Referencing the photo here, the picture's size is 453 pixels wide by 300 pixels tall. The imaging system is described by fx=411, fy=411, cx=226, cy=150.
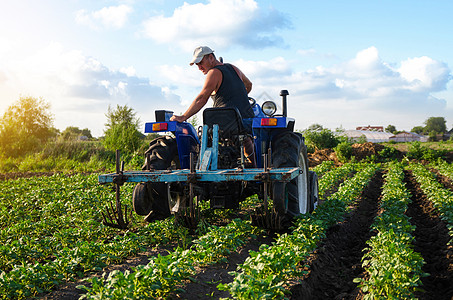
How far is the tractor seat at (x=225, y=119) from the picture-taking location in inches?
213

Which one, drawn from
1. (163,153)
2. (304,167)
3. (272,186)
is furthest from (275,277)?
(304,167)

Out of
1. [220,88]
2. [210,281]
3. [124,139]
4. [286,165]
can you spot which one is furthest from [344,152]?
[210,281]

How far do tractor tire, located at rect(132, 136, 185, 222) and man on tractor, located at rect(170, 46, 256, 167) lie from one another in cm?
43

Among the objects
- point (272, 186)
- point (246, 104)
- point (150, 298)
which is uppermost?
point (246, 104)

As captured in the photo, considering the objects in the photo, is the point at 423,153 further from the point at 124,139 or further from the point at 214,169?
the point at 214,169

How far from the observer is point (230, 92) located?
572cm

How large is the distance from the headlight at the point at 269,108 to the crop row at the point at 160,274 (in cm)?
209

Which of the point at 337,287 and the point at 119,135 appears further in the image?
the point at 119,135

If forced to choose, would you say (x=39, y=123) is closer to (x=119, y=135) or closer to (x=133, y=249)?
(x=119, y=135)

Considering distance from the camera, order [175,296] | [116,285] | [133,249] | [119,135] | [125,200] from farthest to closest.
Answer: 1. [119,135]
2. [125,200]
3. [133,249]
4. [175,296]
5. [116,285]

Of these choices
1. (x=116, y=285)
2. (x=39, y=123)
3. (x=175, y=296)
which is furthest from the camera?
(x=39, y=123)

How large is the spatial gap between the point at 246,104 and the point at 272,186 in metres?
1.29

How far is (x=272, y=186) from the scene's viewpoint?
5.34 meters

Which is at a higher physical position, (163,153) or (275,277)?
(163,153)
